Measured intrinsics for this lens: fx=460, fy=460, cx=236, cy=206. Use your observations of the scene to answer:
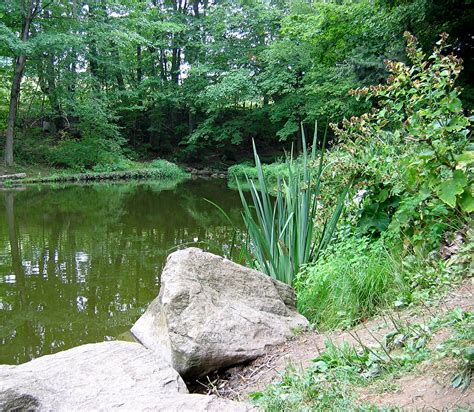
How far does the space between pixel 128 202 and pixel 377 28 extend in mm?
6943

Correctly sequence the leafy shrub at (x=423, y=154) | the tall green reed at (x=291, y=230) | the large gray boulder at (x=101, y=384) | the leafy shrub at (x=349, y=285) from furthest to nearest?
the tall green reed at (x=291, y=230) < the leafy shrub at (x=349, y=285) < the leafy shrub at (x=423, y=154) < the large gray boulder at (x=101, y=384)

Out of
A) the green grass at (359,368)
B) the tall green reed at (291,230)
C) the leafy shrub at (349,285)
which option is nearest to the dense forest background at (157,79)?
the tall green reed at (291,230)

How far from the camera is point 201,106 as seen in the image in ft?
71.5

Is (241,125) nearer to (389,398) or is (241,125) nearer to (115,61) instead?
(115,61)

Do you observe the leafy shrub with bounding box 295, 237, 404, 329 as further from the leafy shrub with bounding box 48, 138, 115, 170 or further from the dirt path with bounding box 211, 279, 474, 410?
the leafy shrub with bounding box 48, 138, 115, 170

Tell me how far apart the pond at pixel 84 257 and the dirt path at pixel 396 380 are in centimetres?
125

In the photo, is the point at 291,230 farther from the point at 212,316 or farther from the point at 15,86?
the point at 15,86

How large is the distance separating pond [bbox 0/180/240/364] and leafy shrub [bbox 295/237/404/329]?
2.76 feet

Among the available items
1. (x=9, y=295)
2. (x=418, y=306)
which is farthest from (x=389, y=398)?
(x=9, y=295)

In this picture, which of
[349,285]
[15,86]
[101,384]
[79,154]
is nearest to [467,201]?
[349,285]

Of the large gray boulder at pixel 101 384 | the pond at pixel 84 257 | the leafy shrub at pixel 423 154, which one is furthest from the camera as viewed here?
the pond at pixel 84 257

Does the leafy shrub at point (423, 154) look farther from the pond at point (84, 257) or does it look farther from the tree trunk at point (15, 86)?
the tree trunk at point (15, 86)

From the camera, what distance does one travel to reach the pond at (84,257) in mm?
3875

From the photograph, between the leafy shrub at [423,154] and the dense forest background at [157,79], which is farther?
the dense forest background at [157,79]
